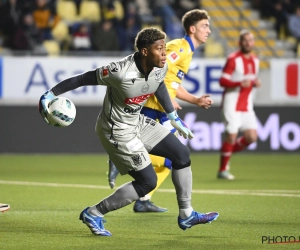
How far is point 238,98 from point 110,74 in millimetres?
6529

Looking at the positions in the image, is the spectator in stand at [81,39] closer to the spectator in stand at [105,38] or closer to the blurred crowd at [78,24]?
the blurred crowd at [78,24]

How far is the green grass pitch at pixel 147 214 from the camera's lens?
6906 millimetres

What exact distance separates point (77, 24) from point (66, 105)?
11.5 meters

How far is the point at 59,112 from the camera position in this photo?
22.4 feet

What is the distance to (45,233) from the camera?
7332mm

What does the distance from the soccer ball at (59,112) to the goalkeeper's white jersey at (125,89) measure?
36cm

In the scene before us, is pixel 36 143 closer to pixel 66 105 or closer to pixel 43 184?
pixel 43 184

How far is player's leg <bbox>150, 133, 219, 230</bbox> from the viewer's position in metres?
7.26

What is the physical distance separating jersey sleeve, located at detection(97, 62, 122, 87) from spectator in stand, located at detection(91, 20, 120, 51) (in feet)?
35.2

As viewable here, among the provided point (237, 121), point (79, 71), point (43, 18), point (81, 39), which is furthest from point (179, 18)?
point (237, 121)

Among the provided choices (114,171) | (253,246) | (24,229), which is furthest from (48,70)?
(253,246)

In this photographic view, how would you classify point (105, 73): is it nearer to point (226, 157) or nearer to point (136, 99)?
point (136, 99)

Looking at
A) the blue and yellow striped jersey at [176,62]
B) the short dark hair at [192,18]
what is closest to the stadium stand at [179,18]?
the short dark hair at [192,18]

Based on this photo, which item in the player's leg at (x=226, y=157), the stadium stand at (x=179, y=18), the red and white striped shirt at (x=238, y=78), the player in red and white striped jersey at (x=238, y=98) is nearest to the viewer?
the player's leg at (x=226, y=157)
